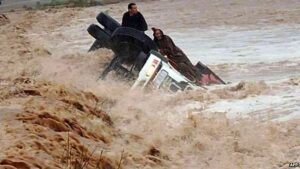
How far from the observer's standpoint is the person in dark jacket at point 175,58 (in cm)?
1306

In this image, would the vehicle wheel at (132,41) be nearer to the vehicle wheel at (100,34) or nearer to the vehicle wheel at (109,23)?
the vehicle wheel at (100,34)

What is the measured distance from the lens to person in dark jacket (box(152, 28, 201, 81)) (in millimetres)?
13058

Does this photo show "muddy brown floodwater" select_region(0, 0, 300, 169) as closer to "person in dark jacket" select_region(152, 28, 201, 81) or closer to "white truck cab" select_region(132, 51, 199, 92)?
"white truck cab" select_region(132, 51, 199, 92)

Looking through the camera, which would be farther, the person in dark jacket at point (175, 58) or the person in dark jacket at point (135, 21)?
the person in dark jacket at point (135, 21)

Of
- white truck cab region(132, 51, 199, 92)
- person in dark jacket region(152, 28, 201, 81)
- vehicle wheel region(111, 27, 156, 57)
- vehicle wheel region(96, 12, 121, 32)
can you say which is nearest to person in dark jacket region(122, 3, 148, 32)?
vehicle wheel region(96, 12, 121, 32)

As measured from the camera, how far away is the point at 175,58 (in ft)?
43.9

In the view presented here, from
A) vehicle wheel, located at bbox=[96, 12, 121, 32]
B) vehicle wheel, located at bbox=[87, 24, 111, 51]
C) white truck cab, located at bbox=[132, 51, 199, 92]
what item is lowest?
vehicle wheel, located at bbox=[87, 24, 111, 51]

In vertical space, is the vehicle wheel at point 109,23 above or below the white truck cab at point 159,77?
below

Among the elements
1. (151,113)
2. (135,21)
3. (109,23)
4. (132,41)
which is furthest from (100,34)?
(151,113)

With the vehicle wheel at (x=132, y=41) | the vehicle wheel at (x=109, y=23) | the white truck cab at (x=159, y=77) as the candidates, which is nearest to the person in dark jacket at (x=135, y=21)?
the vehicle wheel at (x=109, y=23)

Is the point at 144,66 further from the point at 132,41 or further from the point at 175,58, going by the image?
the point at 175,58

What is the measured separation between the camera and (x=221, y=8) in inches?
1228

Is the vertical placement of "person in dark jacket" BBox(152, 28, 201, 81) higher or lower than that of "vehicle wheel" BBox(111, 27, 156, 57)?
lower

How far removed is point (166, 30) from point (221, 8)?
23.5 ft
